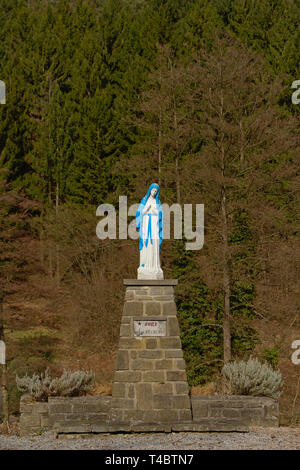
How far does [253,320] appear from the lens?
21797 millimetres

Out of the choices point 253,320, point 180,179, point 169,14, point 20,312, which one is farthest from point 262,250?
point 169,14

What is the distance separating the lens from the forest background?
20156mm

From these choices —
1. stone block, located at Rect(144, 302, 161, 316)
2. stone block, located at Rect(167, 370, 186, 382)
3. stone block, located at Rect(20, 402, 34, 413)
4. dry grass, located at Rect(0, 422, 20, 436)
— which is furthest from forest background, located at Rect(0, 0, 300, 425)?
stone block, located at Rect(144, 302, 161, 316)

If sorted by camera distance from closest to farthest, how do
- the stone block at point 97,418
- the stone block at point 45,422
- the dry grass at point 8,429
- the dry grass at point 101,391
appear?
the stone block at point 97,418 → the stone block at point 45,422 → the dry grass at point 101,391 → the dry grass at point 8,429

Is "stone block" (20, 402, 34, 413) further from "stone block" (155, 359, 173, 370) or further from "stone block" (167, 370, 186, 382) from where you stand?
"stone block" (167, 370, 186, 382)

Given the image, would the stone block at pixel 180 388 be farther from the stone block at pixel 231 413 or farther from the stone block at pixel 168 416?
the stone block at pixel 231 413

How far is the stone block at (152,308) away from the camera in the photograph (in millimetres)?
12234

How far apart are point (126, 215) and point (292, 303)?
730 cm

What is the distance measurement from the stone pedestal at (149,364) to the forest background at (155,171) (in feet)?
16.4

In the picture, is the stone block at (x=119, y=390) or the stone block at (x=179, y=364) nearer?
the stone block at (x=119, y=390)

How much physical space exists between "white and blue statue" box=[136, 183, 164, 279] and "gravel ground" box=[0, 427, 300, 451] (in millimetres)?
3005

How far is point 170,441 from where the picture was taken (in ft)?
35.4

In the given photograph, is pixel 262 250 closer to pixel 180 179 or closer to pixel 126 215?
pixel 180 179

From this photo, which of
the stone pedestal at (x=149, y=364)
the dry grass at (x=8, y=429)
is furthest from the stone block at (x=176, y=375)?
the dry grass at (x=8, y=429)
